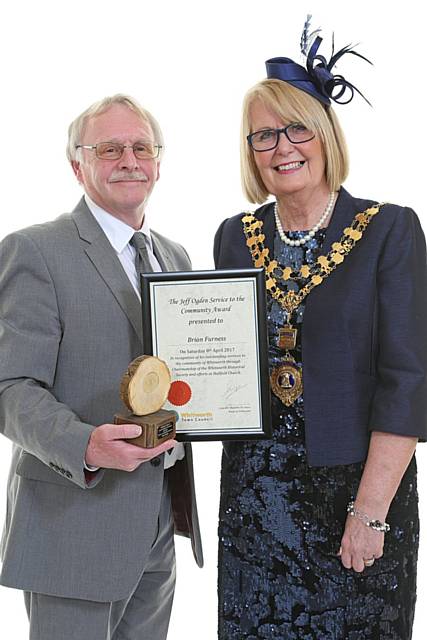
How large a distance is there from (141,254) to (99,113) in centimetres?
44

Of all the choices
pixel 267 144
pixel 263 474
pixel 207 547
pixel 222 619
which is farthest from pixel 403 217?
pixel 207 547

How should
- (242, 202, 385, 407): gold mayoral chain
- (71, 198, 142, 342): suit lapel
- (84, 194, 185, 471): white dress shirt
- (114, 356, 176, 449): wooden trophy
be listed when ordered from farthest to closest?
1. (84, 194, 185, 471): white dress shirt
2. (71, 198, 142, 342): suit lapel
3. (242, 202, 385, 407): gold mayoral chain
4. (114, 356, 176, 449): wooden trophy

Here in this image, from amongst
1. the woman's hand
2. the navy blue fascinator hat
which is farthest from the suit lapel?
the woman's hand

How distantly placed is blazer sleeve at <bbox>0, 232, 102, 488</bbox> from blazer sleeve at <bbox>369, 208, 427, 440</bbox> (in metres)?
0.77

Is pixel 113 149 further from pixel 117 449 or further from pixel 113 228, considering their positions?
→ pixel 117 449

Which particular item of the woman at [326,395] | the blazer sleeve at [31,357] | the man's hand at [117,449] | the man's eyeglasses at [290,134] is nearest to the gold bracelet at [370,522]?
the woman at [326,395]

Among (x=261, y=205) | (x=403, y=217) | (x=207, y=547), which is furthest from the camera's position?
(x=207, y=547)

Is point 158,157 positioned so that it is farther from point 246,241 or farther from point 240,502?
point 240,502

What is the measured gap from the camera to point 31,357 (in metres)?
2.13

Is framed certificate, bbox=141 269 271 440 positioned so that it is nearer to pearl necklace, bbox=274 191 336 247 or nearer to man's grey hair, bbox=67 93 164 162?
pearl necklace, bbox=274 191 336 247

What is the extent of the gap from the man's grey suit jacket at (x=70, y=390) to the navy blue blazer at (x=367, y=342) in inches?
19.6

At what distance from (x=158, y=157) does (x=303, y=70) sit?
561 mm

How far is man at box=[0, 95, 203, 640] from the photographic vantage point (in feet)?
7.00

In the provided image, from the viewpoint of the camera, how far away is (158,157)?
250cm
